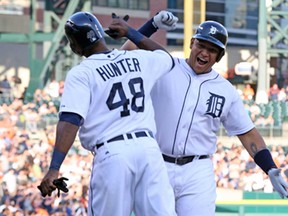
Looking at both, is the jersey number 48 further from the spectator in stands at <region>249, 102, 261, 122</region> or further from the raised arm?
the spectator in stands at <region>249, 102, 261, 122</region>

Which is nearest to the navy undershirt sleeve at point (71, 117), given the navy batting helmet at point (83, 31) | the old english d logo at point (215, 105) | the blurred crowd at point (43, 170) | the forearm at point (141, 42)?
the navy batting helmet at point (83, 31)

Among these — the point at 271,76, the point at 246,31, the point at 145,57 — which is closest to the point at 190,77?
the point at 145,57

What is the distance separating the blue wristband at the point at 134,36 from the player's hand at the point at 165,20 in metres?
0.18

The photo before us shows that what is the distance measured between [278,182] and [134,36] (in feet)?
3.48

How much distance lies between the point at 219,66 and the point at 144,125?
23744 millimetres

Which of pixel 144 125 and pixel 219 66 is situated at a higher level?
pixel 144 125

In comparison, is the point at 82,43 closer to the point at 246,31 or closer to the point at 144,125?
the point at 144,125

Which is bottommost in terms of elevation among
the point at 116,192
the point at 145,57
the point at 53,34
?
the point at 53,34

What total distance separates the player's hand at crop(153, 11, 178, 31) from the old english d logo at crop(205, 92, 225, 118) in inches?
16.5

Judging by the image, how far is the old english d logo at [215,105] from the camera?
14.4 feet

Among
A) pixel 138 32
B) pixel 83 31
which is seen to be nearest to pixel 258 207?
pixel 138 32

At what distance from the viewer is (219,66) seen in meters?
27.4

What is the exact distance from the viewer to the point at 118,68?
375 cm

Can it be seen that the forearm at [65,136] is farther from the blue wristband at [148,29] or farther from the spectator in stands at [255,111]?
the spectator in stands at [255,111]
